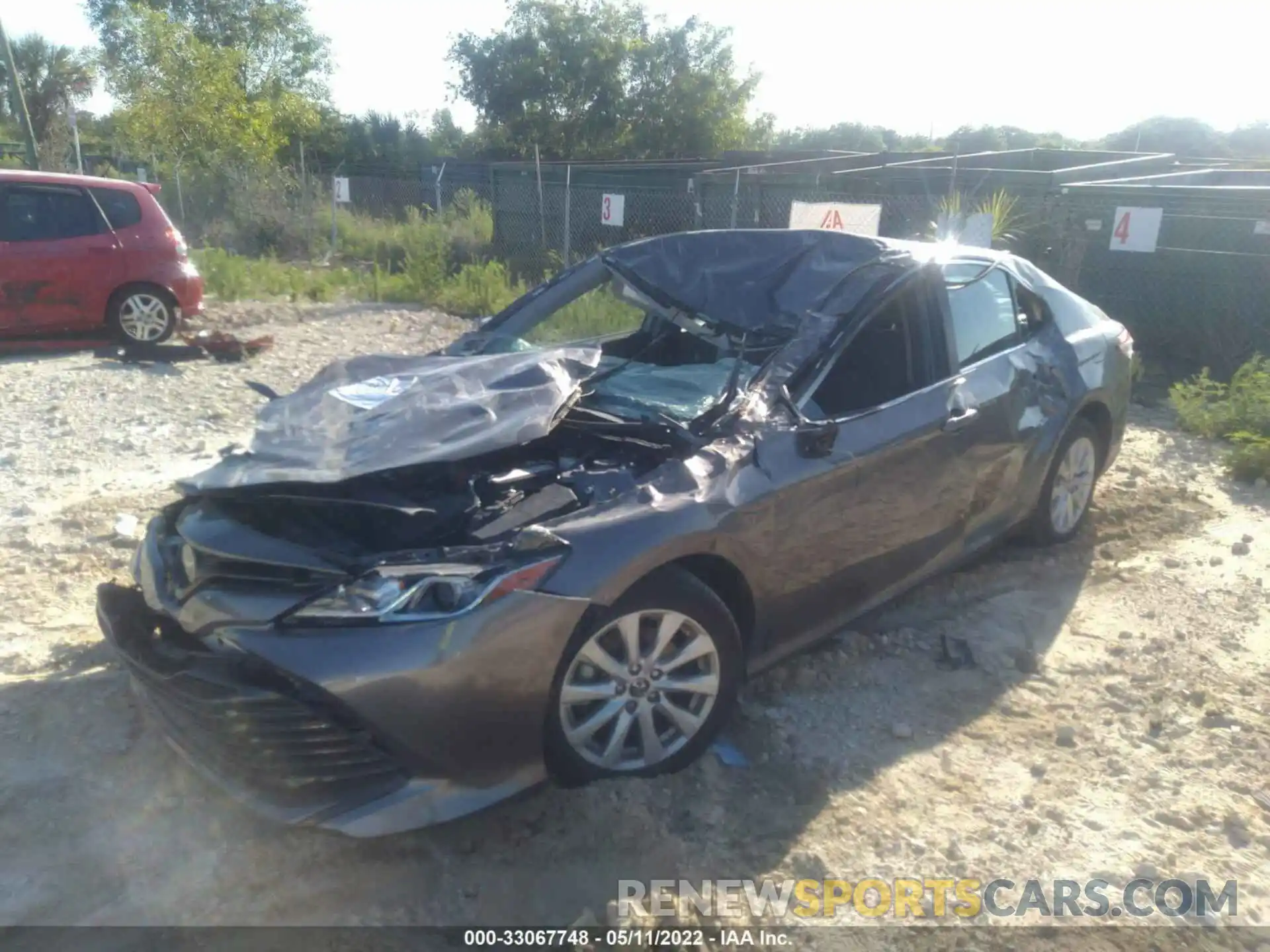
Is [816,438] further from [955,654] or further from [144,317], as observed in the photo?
[144,317]

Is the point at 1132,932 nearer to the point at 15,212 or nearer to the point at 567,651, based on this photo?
the point at 567,651

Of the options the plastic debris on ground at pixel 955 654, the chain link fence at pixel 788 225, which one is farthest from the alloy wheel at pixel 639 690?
the chain link fence at pixel 788 225

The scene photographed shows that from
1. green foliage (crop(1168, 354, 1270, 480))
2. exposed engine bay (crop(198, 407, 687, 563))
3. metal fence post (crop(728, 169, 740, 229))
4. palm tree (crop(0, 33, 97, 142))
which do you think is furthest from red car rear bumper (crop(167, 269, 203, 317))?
palm tree (crop(0, 33, 97, 142))

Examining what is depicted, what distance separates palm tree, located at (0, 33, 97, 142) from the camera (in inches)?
1452

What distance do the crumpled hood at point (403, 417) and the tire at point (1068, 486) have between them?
2.43 metres

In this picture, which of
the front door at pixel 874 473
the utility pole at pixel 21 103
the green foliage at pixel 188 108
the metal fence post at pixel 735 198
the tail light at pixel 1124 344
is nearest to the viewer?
the front door at pixel 874 473

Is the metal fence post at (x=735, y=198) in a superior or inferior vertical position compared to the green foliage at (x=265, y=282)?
superior

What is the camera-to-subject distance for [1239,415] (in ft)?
25.3

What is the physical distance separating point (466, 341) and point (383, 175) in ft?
72.9

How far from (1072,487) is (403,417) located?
3446 mm

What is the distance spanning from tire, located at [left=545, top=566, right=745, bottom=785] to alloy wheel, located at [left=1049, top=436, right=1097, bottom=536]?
249cm

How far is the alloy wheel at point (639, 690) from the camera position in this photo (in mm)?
3178

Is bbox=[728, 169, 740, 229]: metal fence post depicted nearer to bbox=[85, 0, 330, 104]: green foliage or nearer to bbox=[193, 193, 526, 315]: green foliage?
bbox=[193, 193, 526, 315]: green foliage

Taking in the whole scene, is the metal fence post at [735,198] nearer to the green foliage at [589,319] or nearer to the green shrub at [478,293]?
the green shrub at [478,293]
